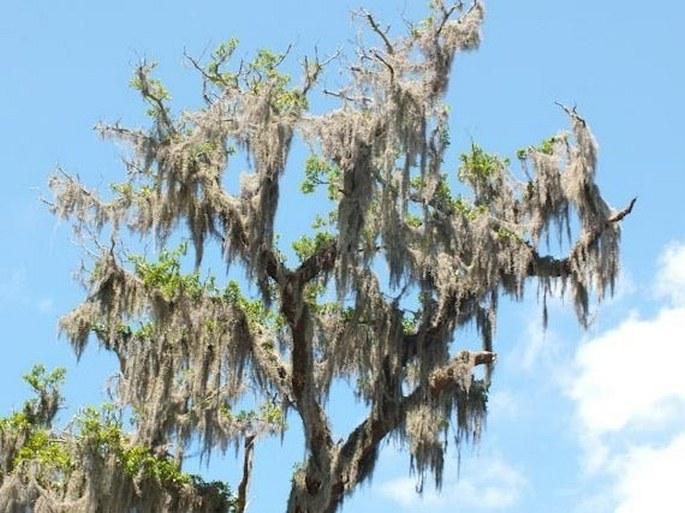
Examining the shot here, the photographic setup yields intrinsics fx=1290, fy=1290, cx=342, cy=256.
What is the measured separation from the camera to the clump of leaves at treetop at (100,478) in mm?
15805

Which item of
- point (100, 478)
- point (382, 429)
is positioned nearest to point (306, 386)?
point (382, 429)

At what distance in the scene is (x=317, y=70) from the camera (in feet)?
54.0

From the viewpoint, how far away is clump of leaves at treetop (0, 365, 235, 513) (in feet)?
51.9

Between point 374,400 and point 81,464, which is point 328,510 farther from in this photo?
point 81,464

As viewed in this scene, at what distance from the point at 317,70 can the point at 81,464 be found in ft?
18.9

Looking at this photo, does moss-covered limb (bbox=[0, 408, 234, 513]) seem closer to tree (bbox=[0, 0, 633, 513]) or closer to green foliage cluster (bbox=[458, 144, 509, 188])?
tree (bbox=[0, 0, 633, 513])

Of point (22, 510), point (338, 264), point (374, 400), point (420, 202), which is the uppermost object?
point (420, 202)

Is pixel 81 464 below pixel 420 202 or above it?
below

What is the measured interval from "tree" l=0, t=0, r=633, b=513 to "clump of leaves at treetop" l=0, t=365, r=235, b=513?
0.03 meters

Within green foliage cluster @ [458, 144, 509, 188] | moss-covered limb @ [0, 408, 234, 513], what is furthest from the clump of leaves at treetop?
green foliage cluster @ [458, 144, 509, 188]

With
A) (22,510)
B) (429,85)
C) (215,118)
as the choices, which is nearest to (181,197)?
(215,118)

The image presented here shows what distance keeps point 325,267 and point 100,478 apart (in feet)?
12.5

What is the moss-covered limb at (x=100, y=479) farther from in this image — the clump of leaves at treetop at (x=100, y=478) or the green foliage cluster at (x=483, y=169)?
the green foliage cluster at (x=483, y=169)

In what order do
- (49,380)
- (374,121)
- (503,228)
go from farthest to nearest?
(49,380) → (503,228) → (374,121)
